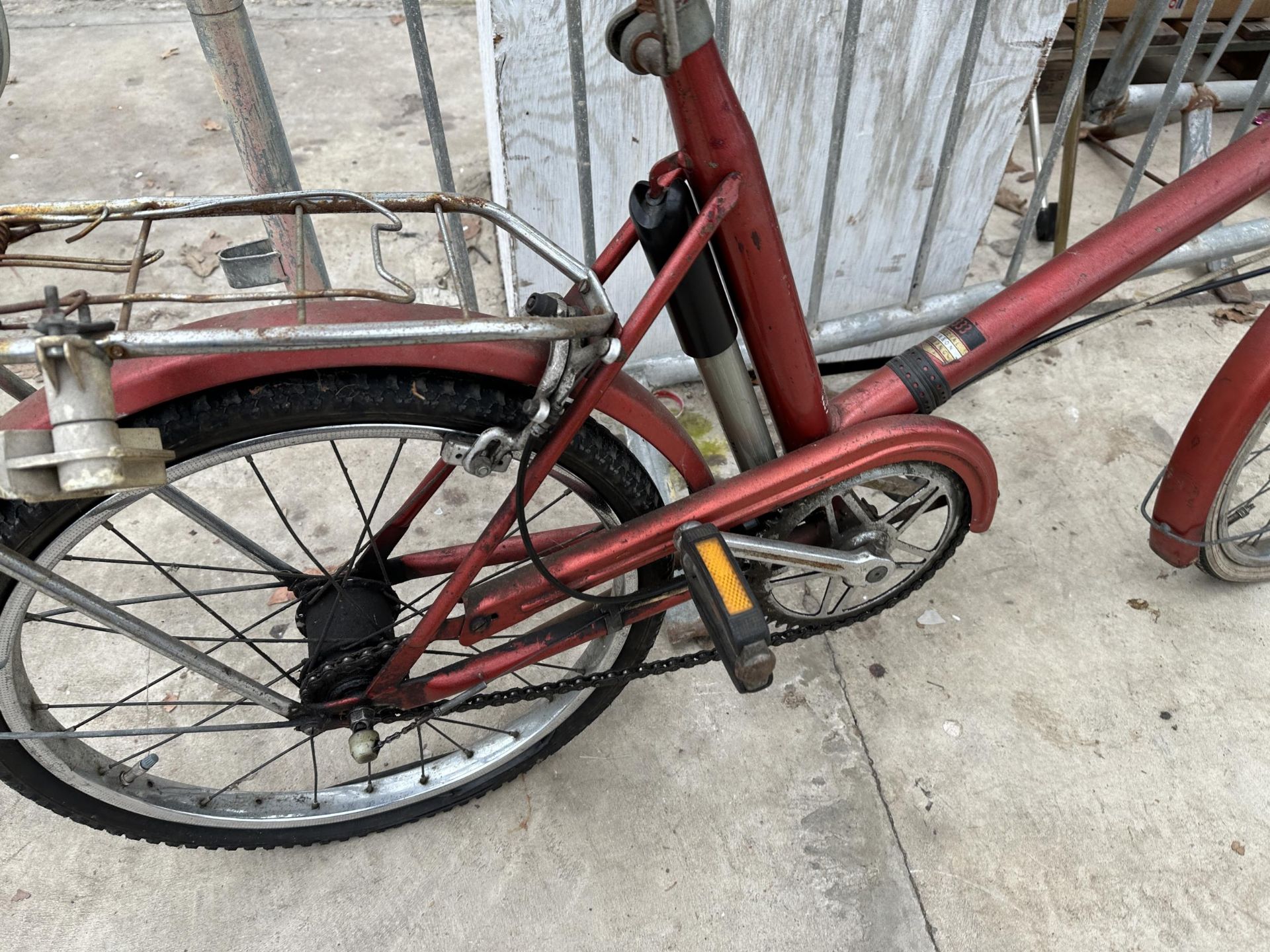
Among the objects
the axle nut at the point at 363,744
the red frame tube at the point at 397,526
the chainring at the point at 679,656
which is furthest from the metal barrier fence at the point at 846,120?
the axle nut at the point at 363,744

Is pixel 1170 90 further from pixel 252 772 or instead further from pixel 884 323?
pixel 252 772

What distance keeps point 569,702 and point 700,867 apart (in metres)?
0.41

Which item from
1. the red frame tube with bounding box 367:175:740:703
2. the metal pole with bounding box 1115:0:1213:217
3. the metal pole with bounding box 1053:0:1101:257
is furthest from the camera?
the metal pole with bounding box 1053:0:1101:257

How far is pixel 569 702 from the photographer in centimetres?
173

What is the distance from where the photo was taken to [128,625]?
3.91 ft

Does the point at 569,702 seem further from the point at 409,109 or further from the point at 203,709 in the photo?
the point at 409,109

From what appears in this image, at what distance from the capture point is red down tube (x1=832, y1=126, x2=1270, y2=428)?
1.50 metres

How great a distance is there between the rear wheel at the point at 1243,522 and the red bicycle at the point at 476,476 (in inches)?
0.6

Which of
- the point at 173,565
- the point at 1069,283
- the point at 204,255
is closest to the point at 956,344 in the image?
the point at 1069,283

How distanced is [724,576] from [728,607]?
49mm

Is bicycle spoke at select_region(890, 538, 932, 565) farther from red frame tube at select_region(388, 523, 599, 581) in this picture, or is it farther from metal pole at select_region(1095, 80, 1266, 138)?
metal pole at select_region(1095, 80, 1266, 138)

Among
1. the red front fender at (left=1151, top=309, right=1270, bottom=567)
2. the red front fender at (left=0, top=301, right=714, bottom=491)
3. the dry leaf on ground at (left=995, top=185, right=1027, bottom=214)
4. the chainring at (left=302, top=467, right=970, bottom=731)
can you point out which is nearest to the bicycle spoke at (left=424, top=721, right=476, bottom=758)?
the chainring at (left=302, top=467, right=970, bottom=731)

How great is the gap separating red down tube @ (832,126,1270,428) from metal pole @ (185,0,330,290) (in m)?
1.04

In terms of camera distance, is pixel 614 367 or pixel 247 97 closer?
pixel 614 367
